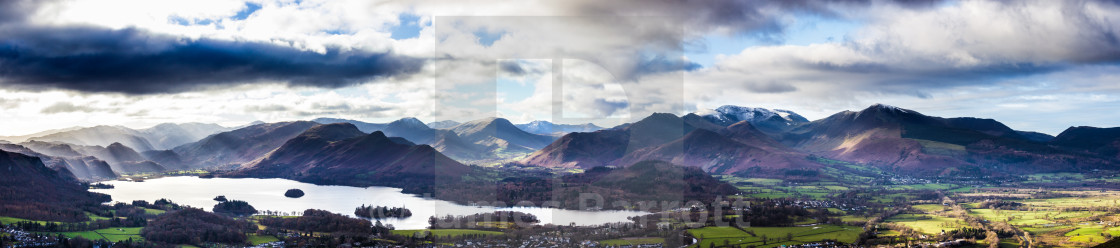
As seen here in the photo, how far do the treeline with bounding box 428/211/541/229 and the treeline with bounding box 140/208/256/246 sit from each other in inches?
561

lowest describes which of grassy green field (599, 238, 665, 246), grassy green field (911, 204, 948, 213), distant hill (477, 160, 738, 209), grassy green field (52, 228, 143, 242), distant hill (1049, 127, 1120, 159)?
grassy green field (599, 238, 665, 246)

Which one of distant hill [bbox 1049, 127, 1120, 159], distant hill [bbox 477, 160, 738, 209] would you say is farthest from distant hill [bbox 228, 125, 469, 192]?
distant hill [bbox 1049, 127, 1120, 159]

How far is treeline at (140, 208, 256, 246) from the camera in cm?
4634

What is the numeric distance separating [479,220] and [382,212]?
13561 millimetres

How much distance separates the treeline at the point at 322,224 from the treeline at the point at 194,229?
7.70ft

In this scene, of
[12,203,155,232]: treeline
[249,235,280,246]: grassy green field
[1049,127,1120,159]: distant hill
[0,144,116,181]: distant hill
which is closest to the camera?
[249,235,280,246]: grassy green field

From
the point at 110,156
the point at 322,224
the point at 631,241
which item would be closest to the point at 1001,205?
the point at 631,241

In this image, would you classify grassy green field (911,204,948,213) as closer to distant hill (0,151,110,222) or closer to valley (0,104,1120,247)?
valley (0,104,1120,247)

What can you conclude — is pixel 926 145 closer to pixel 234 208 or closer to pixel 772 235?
pixel 772 235

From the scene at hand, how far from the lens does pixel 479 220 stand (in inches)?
2259

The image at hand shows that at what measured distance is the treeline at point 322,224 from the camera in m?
51.5

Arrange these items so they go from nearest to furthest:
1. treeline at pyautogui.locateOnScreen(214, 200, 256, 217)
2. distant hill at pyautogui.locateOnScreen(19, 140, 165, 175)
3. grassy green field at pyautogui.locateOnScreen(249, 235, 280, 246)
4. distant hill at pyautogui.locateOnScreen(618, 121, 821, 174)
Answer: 1. grassy green field at pyautogui.locateOnScreen(249, 235, 280, 246)
2. treeline at pyautogui.locateOnScreen(214, 200, 256, 217)
3. distant hill at pyautogui.locateOnScreen(618, 121, 821, 174)
4. distant hill at pyautogui.locateOnScreen(19, 140, 165, 175)

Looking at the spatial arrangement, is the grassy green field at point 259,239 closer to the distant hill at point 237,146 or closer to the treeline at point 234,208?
the treeline at point 234,208

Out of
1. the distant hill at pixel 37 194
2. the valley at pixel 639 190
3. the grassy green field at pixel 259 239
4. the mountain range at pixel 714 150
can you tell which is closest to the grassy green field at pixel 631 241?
the valley at pixel 639 190
